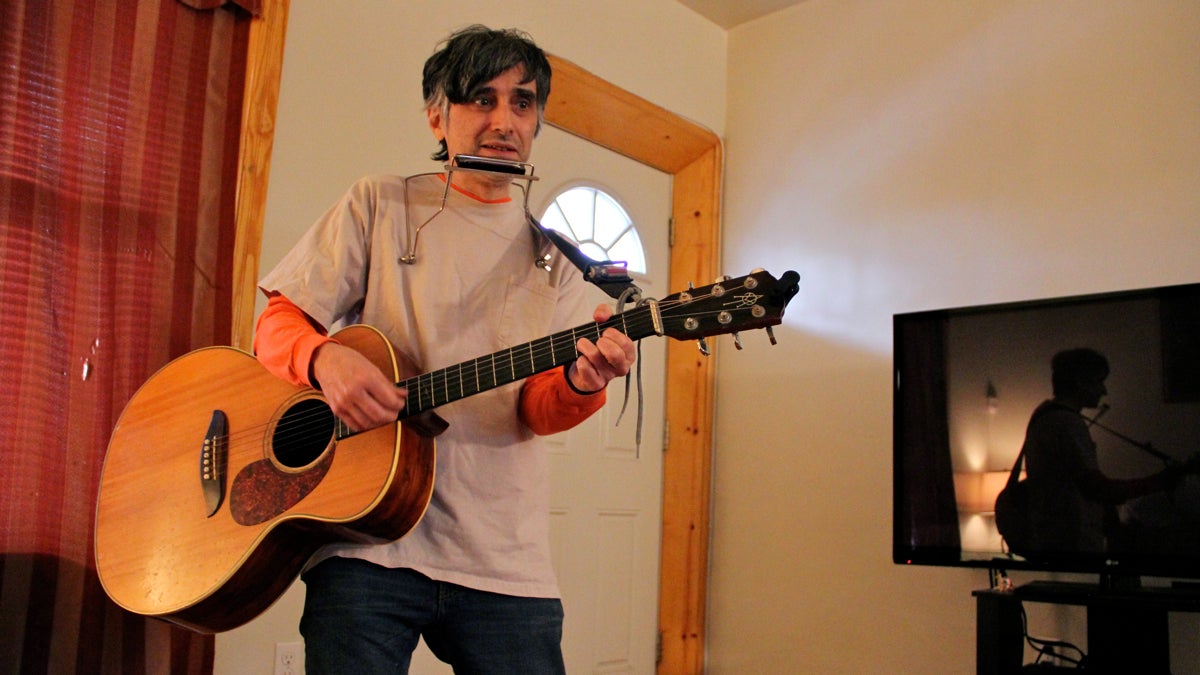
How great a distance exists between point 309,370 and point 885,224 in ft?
7.95

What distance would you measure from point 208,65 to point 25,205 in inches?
21.3

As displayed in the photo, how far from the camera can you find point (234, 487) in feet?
4.88

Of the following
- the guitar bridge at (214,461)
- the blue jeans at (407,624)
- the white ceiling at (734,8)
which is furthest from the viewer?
the white ceiling at (734,8)

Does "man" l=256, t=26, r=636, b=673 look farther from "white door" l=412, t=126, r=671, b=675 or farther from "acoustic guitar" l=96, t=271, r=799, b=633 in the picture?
"white door" l=412, t=126, r=671, b=675

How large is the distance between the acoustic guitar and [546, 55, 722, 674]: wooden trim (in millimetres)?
2025

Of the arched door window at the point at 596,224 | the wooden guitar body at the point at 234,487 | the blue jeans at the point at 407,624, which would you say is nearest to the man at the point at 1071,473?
the arched door window at the point at 596,224

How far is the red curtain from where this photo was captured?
1.96 m

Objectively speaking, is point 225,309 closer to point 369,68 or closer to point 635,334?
point 369,68

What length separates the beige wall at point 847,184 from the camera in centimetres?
275

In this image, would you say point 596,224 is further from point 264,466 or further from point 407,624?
point 407,624

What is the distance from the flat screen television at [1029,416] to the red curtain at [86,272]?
1817mm

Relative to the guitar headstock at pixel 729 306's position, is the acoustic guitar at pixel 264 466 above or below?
below

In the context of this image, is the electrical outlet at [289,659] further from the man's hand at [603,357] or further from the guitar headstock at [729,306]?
the guitar headstock at [729,306]

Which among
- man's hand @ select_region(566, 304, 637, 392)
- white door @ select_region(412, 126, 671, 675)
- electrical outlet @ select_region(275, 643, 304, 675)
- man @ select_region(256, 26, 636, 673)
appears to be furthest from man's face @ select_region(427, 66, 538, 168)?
white door @ select_region(412, 126, 671, 675)
